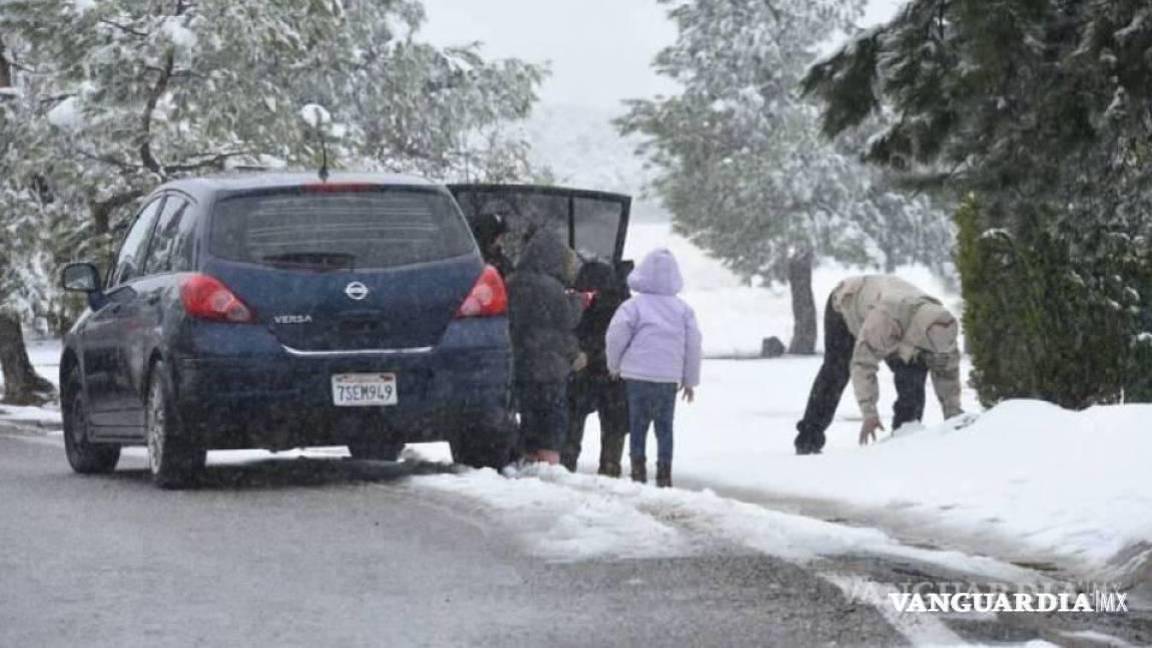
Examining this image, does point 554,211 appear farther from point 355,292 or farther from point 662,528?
point 662,528

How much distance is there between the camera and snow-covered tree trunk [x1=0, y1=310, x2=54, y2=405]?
28797mm

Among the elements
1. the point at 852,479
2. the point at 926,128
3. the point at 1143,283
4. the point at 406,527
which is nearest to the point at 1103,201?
the point at 926,128

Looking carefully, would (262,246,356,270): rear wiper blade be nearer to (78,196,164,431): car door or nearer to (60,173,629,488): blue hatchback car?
(60,173,629,488): blue hatchback car

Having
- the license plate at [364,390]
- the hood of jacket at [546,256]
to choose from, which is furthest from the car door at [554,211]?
the license plate at [364,390]

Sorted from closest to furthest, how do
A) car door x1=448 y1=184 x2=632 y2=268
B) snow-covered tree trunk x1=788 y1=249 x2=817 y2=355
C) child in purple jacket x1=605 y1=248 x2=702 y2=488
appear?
child in purple jacket x1=605 y1=248 x2=702 y2=488, car door x1=448 y1=184 x2=632 y2=268, snow-covered tree trunk x1=788 y1=249 x2=817 y2=355

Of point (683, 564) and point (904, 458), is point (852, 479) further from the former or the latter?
point (683, 564)

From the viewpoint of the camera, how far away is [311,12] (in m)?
25.6

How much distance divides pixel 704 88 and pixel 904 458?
1646 inches

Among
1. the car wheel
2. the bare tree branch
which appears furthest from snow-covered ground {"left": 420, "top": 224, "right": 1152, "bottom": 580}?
the bare tree branch

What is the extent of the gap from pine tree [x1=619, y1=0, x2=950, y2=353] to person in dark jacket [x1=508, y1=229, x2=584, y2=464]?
39216 millimetres

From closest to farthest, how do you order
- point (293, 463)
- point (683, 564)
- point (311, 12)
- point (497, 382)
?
1. point (683, 564)
2. point (497, 382)
3. point (293, 463)
4. point (311, 12)

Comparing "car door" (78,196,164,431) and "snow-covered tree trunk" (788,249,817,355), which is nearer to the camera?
"car door" (78,196,164,431)

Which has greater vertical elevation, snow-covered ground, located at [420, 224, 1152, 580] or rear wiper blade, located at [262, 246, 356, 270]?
rear wiper blade, located at [262, 246, 356, 270]

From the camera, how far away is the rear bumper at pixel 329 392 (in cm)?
1200
